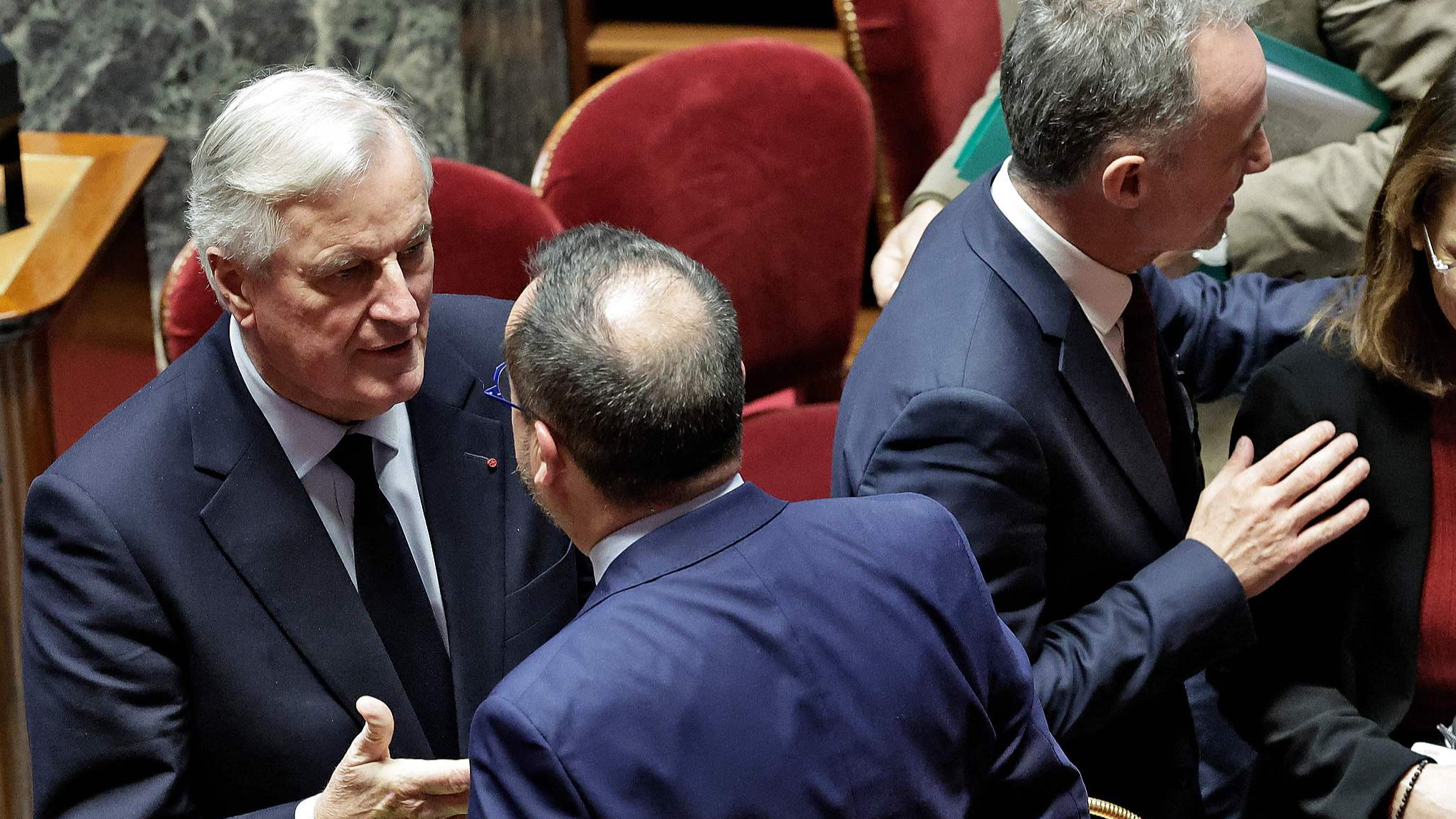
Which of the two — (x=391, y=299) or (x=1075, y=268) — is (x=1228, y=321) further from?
(x=391, y=299)

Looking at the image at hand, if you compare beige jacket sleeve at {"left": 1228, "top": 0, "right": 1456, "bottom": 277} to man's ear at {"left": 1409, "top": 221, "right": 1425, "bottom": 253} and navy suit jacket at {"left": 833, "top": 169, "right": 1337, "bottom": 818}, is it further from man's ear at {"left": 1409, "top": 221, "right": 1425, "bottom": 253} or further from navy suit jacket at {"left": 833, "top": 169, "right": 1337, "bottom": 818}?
navy suit jacket at {"left": 833, "top": 169, "right": 1337, "bottom": 818}

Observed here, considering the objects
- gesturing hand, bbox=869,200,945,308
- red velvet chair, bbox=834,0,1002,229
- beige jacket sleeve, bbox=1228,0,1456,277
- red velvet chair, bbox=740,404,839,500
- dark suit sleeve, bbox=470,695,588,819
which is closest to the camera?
dark suit sleeve, bbox=470,695,588,819

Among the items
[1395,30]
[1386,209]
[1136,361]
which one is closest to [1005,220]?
[1136,361]

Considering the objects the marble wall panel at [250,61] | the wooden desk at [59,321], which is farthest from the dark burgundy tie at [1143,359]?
the marble wall panel at [250,61]

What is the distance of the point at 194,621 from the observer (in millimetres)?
1438

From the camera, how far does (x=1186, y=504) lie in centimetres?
181

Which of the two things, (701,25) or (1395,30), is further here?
(701,25)

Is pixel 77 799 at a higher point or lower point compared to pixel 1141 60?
lower

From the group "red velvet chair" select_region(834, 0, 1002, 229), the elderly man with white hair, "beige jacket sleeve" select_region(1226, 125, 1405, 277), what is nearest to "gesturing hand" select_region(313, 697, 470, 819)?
the elderly man with white hair

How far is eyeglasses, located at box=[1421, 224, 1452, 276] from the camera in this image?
1568 mm

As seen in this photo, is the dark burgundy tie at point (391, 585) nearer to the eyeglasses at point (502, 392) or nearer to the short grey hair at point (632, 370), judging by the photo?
the eyeglasses at point (502, 392)

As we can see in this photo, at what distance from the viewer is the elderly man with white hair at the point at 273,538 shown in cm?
141

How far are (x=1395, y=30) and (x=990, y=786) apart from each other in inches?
53.4

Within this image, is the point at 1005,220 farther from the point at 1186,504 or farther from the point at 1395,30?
the point at 1395,30
